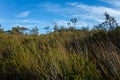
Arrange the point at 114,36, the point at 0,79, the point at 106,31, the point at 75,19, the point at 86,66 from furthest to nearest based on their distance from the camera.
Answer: the point at 75,19 < the point at 106,31 < the point at 114,36 < the point at 0,79 < the point at 86,66

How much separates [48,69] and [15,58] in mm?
2294

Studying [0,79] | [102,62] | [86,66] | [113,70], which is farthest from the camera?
[0,79]

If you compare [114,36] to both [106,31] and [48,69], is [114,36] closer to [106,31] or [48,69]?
[106,31]

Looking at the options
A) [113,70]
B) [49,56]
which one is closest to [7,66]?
[49,56]

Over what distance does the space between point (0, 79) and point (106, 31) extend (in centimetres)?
470

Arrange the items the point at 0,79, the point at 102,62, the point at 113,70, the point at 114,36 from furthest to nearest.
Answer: the point at 114,36
the point at 0,79
the point at 102,62
the point at 113,70

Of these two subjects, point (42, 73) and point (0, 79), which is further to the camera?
point (0, 79)

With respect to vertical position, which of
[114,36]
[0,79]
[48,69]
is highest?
[114,36]

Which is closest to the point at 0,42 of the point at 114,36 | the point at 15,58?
the point at 15,58

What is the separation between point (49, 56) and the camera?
332 inches

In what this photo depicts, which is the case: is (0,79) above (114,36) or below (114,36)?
below

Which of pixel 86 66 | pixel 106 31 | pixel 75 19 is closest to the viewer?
pixel 86 66

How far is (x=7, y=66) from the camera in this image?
31.3ft

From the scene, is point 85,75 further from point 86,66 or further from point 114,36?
point 114,36
